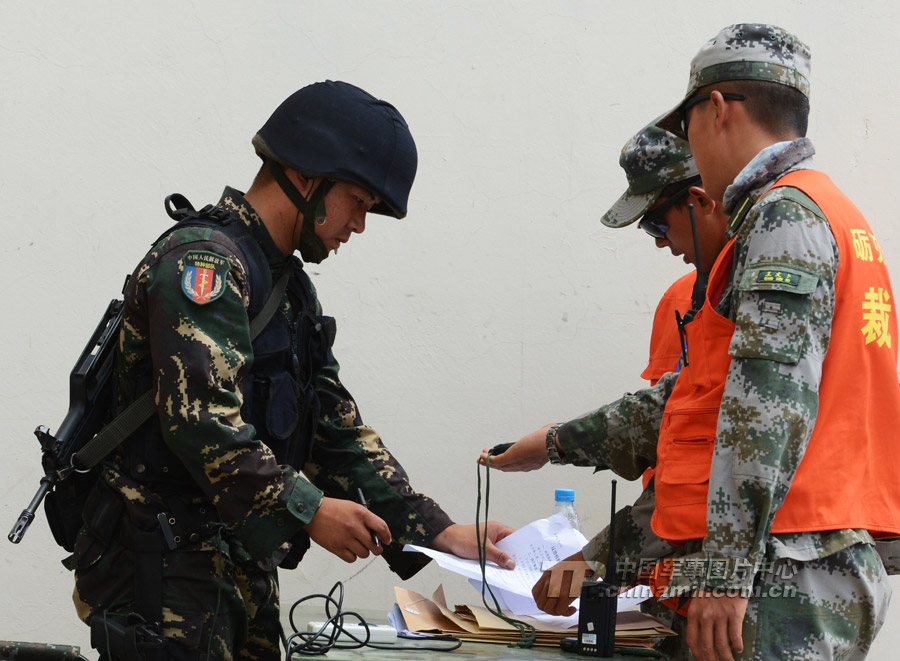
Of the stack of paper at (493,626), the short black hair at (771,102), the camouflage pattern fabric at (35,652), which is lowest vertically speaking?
the camouflage pattern fabric at (35,652)

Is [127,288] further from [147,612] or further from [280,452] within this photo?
[147,612]

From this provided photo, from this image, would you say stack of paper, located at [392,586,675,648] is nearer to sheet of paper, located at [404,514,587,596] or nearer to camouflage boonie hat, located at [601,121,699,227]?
sheet of paper, located at [404,514,587,596]

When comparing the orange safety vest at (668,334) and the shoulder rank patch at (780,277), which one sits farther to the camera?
the orange safety vest at (668,334)

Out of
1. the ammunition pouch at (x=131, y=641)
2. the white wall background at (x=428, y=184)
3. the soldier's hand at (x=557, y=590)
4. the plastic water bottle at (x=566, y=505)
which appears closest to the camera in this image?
the ammunition pouch at (x=131, y=641)

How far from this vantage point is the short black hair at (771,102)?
5.69ft

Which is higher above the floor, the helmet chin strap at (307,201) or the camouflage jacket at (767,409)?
the helmet chin strap at (307,201)

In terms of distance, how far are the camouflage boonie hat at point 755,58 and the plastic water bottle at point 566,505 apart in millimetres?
1163

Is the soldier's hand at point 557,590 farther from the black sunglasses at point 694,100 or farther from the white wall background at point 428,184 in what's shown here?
the white wall background at point 428,184

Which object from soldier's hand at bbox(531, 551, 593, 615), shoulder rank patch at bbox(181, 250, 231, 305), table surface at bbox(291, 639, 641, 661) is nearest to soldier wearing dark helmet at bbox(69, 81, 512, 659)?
shoulder rank patch at bbox(181, 250, 231, 305)

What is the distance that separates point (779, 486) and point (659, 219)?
1.04 m

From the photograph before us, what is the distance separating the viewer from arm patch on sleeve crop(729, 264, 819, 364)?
59.2 inches

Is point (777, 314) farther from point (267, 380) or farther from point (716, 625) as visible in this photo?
point (267, 380)

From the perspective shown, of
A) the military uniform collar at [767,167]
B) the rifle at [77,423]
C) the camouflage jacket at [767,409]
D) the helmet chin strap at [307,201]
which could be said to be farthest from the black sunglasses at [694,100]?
the rifle at [77,423]

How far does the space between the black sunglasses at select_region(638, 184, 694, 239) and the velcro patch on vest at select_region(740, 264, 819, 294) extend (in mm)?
850
